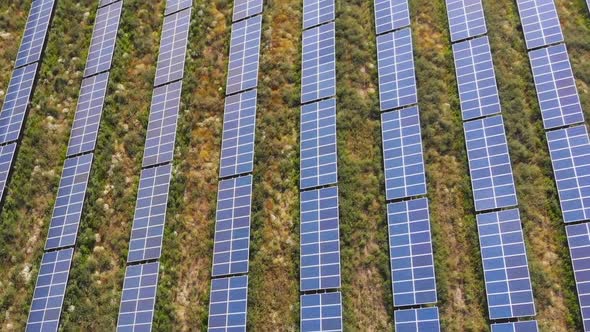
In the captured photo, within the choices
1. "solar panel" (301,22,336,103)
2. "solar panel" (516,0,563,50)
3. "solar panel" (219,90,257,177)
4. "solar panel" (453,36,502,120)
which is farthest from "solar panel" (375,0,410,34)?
"solar panel" (219,90,257,177)

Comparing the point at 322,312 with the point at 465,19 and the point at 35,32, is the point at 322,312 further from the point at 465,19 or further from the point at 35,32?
the point at 35,32

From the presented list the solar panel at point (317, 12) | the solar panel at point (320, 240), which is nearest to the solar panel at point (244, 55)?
the solar panel at point (317, 12)

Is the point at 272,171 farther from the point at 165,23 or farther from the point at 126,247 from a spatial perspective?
the point at 165,23

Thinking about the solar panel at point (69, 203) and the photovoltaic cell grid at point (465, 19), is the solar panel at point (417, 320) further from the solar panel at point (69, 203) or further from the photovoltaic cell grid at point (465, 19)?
the solar panel at point (69, 203)

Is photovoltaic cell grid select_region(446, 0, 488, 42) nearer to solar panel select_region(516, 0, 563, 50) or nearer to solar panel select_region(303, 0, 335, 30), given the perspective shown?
solar panel select_region(516, 0, 563, 50)

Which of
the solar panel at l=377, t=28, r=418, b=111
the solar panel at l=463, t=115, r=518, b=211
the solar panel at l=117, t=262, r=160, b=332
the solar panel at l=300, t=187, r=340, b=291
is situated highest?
the solar panel at l=377, t=28, r=418, b=111

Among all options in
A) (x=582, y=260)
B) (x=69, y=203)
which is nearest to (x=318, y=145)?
(x=582, y=260)
